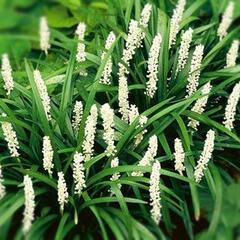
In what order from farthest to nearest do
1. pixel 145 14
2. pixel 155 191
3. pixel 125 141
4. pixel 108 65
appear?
pixel 145 14
pixel 108 65
pixel 125 141
pixel 155 191

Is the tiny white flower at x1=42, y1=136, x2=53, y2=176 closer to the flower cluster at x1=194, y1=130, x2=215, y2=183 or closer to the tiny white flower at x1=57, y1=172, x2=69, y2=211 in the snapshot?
the tiny white flower at x1=57, y1=172, x2=69, y2=211

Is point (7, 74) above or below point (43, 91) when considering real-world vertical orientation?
above

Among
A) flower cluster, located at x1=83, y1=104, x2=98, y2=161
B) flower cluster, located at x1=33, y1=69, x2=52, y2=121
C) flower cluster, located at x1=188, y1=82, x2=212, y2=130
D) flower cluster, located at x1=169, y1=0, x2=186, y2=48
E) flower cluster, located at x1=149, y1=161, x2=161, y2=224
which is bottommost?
flower cluster, located at x1=149, y1=161, x2=161, y2=224

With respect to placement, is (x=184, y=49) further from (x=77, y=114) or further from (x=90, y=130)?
(x=90, y=130)

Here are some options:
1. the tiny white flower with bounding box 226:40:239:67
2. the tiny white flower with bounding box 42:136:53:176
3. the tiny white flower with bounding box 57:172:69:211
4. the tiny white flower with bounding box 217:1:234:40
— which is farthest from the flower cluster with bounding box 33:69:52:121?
the tiny white flower with bounding box 217:1:234:40

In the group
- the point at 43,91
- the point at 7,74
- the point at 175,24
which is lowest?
the point at 43,91

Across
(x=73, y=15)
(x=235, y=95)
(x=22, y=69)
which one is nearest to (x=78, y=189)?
(x=235, y=95)

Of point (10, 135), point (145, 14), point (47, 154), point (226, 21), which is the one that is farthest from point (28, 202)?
point (226, 21)
